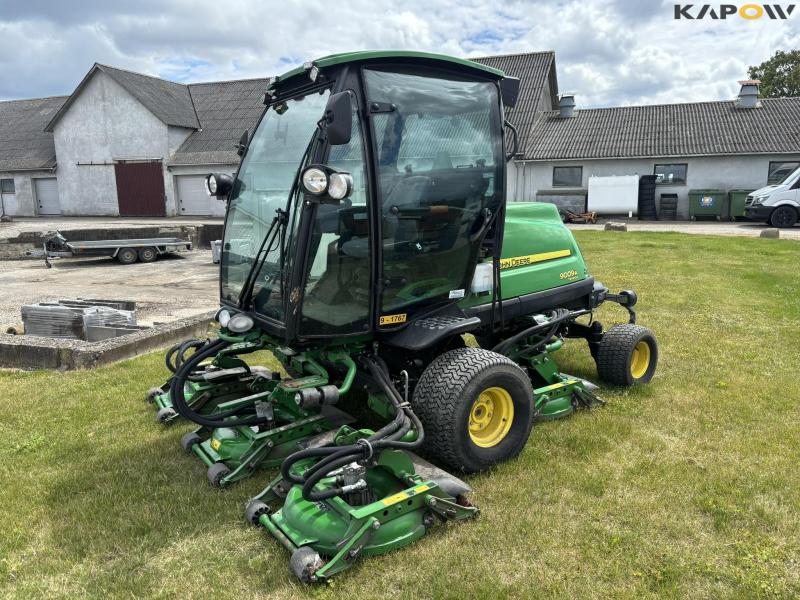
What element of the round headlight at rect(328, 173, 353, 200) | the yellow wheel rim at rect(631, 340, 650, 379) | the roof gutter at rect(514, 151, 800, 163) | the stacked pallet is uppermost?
the roof gutter at rect(514, 151, 800, 163)

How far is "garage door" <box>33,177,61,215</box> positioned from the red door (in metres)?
4.14

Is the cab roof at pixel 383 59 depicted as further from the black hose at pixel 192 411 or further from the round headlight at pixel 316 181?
the black hose at pixel 192 411

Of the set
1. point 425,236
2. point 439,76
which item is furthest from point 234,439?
point 439,76

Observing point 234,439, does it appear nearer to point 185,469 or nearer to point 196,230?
point 185,469

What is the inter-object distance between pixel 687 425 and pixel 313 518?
2.68 m

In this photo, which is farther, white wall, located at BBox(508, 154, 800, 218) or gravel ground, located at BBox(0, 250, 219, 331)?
white wall, located at BBox(508, 154, 800, 218)

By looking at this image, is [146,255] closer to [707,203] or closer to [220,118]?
[220,118]

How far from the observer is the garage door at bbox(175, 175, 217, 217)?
84.9 ft

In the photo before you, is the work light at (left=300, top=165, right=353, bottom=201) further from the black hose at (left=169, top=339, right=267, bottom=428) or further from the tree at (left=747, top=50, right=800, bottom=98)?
the tree at (left=747, top=50, right=800, bottom=98)

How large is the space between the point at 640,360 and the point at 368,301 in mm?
2741

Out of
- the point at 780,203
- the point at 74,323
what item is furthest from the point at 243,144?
the point at 780,203

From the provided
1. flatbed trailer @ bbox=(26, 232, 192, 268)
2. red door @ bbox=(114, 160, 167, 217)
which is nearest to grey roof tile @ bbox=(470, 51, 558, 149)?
red door @ bbox=(114, 160, 167, 217)

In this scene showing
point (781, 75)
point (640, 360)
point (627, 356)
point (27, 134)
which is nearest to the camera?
point (627, 356)

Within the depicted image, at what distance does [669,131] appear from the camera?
944 inches
